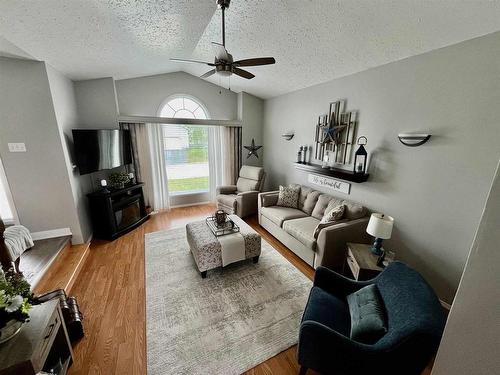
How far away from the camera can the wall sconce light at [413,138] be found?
2.13 m

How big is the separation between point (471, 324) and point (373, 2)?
223 centimetres

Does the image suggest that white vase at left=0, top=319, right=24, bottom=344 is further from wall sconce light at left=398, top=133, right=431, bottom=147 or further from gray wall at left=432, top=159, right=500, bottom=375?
wall sconce light at left=398, top=133, right=431, bottom=147

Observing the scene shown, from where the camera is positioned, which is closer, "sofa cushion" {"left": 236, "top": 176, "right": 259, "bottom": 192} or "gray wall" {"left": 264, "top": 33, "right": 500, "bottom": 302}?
"gray wall" {"left": 264, "top": 33, "right": 500, "bottom": 302}

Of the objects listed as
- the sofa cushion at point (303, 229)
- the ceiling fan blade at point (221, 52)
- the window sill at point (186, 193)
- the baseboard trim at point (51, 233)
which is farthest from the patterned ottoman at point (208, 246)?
the window sill at point (186, 193)

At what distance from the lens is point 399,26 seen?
73.2 inches

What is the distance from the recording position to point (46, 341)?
1.24m

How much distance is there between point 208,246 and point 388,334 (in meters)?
1.84

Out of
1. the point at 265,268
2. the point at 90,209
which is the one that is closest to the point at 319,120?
the point at 265,268

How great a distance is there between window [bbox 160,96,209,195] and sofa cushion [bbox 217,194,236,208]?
110 centimetres

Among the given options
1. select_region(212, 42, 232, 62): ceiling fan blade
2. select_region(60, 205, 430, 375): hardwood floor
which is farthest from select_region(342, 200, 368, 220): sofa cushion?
select_region(212, 42, 232, 62): ceiling fan blade

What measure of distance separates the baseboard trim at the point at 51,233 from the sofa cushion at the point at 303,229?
10.7ft

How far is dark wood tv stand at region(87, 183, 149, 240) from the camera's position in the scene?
3.38 meters

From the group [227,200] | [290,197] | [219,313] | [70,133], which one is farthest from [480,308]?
[70,133]

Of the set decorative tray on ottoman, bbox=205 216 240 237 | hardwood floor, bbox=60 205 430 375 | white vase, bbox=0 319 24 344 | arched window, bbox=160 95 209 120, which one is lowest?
hardwood floor, bbox=60 205 430 375
